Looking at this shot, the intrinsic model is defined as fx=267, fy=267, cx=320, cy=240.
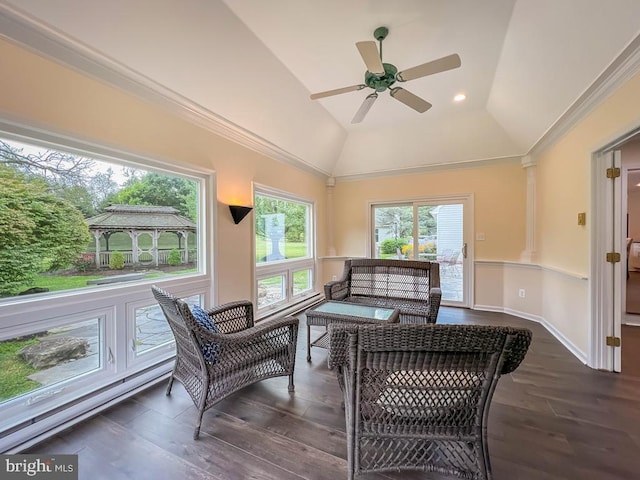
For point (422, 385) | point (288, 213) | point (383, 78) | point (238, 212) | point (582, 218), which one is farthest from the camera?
point (288, 213)

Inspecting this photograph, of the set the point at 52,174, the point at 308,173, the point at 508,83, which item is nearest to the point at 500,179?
the point at 508,83

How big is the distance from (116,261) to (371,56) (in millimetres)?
2686

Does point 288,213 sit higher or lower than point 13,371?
higher

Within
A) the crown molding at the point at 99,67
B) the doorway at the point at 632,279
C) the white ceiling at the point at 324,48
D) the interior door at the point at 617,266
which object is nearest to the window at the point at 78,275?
the crown molding at the point at 99,67

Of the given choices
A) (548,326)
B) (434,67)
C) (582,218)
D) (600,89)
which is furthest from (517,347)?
(548,326)

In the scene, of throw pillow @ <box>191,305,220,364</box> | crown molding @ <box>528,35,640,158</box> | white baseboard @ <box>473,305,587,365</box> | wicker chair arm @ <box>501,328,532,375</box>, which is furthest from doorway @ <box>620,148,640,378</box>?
throw pillow @ <box>191,305,220,364</box>

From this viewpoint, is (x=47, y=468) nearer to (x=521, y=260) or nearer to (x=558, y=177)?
(x=558, y=177)

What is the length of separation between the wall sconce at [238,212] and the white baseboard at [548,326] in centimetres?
387

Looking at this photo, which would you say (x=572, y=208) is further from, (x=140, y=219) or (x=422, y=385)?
(x=140, y=219)

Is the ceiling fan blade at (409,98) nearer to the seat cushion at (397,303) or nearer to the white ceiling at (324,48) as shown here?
the white ceiling at (324,48)

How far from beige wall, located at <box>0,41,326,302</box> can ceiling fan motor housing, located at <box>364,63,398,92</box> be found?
172 cm

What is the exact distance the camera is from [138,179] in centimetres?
243

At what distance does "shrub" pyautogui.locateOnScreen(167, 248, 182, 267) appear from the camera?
2.70 m

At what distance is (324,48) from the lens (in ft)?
8.56
